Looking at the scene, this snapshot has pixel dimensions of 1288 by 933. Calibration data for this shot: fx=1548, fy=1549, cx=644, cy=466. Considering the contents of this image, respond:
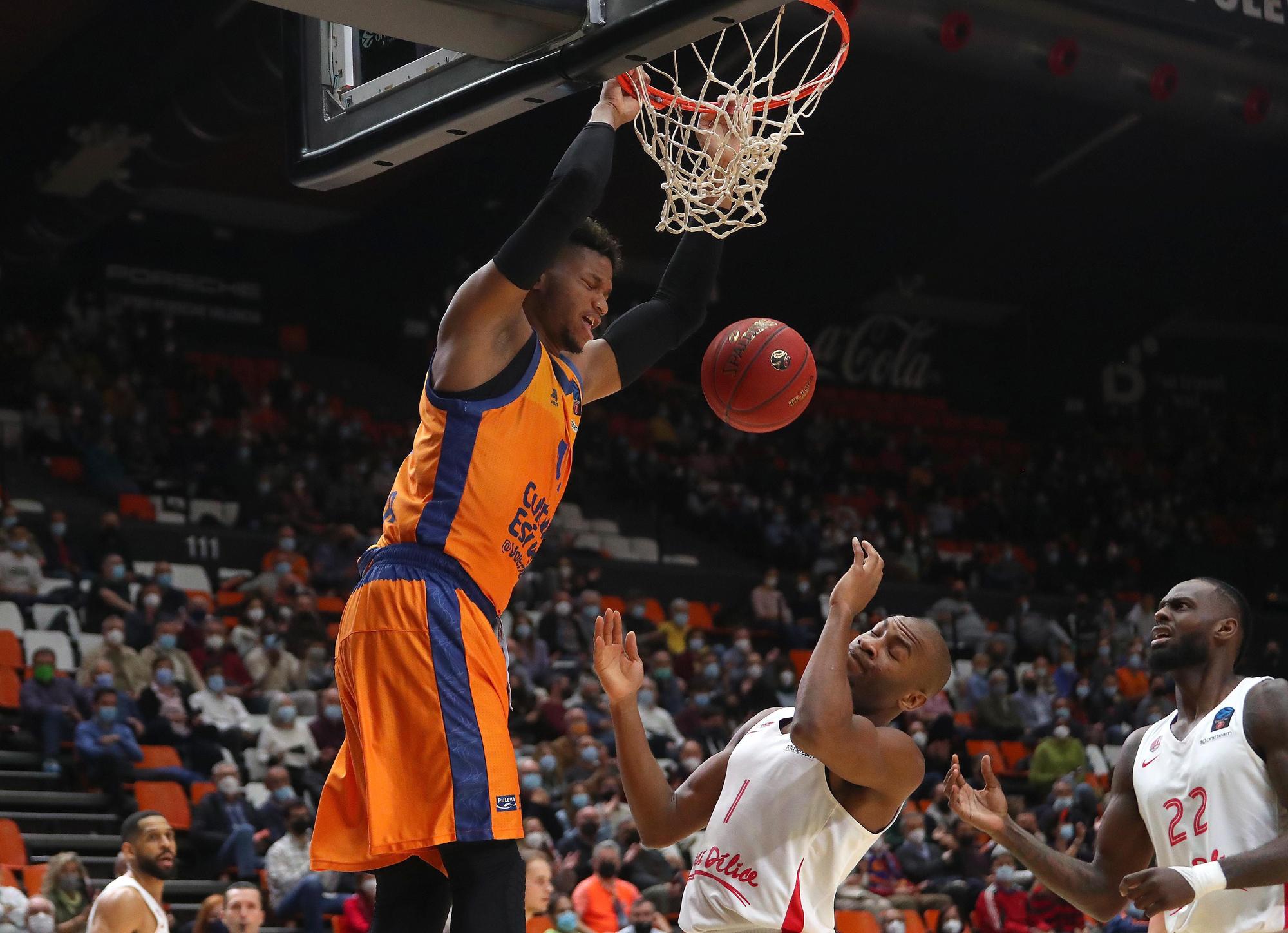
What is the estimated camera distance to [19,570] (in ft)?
40.3

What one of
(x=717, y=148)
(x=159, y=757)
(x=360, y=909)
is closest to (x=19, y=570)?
(x=159, y=757)

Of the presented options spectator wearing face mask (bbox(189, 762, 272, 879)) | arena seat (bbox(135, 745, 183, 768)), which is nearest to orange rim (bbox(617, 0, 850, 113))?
spectator wearing face mask (bbox(189, 762, 272, 879))

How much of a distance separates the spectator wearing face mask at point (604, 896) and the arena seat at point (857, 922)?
153cm

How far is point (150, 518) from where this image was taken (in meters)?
15.2

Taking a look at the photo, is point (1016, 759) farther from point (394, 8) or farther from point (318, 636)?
point (394, 8)

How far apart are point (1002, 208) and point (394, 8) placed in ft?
59.4

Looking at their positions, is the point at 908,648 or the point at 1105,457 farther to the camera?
the point at 1105,457

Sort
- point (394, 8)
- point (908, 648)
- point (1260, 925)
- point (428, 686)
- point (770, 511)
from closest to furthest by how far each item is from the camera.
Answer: point (428, 686)
point (394, 8)
point (908, 648)
point (1260, 925)
point (770, 511)

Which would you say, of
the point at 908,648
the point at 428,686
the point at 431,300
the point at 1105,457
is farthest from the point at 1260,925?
the point at 1105,457

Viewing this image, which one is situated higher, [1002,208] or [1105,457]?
[1002,208]

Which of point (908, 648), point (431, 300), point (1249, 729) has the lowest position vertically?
point (1249, 729)

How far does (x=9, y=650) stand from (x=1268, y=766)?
9670 millimetres

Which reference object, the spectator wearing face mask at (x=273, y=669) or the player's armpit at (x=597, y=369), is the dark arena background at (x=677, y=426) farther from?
the player's armpit at (x=597, y=369)

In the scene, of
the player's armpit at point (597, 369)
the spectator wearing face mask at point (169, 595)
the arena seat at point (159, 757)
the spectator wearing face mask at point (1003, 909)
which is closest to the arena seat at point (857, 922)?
the spectator wearing face mask at point (1003, 909)
